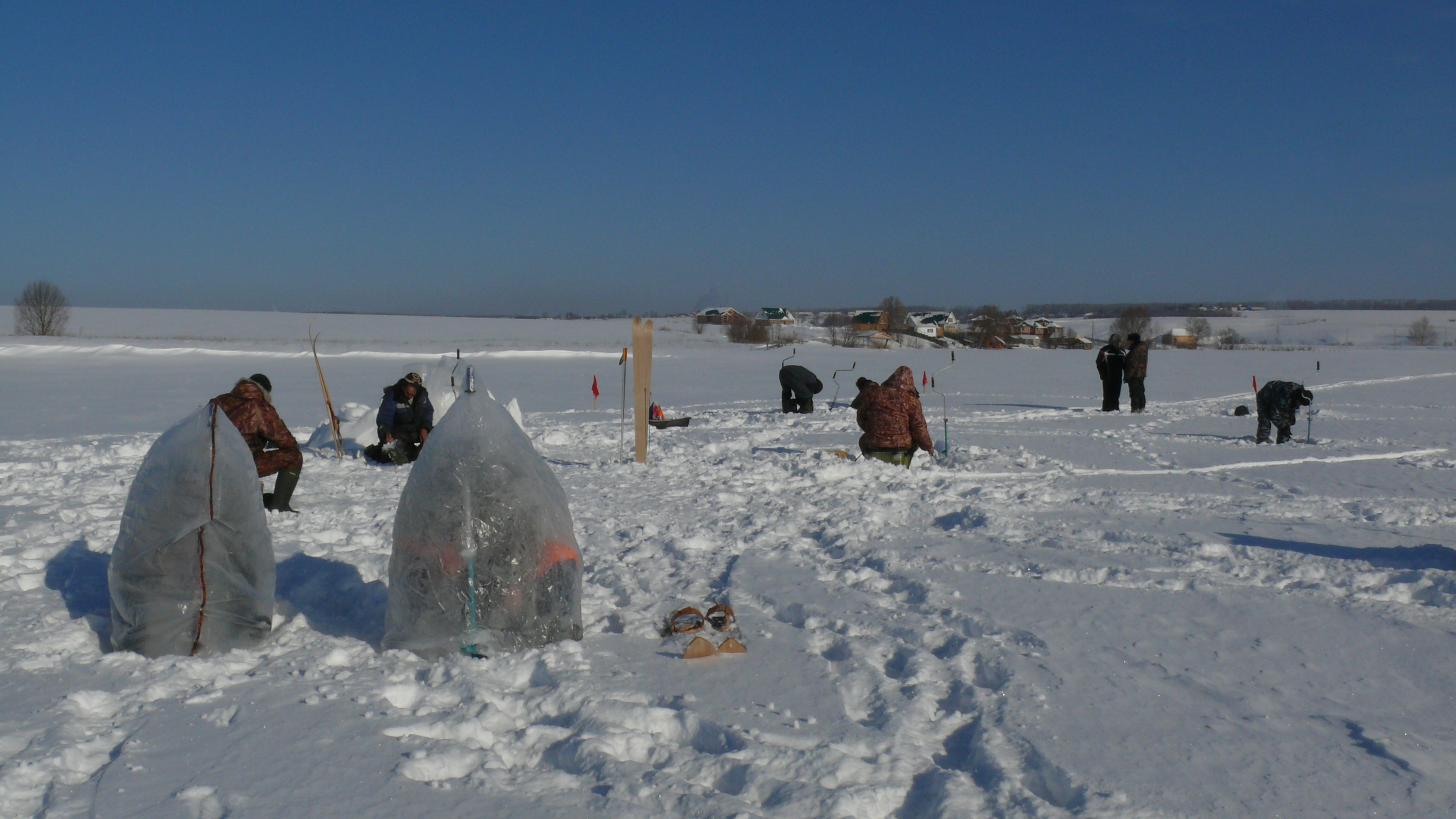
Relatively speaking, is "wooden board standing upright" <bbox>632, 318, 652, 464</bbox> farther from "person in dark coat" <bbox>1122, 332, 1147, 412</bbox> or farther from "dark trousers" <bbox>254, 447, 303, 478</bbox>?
"person in dark coat" <bbox>1122, 332, 1147, 412</bbox>

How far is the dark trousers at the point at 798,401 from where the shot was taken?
13.8 metres

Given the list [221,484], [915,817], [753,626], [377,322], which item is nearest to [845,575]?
[753,626]

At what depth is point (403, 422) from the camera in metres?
8.78

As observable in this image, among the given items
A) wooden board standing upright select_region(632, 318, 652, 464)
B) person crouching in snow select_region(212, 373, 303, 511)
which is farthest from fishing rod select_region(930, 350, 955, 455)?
person crouching in snow select_region(212, 373, 303, 511)

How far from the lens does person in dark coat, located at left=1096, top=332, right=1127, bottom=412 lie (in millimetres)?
13766

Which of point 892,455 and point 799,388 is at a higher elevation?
point 799,388

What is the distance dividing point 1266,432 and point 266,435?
33.4ft

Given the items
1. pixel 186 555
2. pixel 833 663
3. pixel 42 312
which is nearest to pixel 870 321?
pixel 42 312

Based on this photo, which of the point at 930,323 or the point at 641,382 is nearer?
the point at 641,382

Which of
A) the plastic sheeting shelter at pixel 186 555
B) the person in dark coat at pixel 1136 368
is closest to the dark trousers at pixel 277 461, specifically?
the plastic sheeting shelter at pixel 186 555

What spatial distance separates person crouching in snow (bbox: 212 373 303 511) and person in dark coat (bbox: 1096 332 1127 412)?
1143 centimetres

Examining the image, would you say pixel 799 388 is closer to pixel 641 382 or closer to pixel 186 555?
pixel 641 382

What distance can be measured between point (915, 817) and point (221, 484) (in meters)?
2.83

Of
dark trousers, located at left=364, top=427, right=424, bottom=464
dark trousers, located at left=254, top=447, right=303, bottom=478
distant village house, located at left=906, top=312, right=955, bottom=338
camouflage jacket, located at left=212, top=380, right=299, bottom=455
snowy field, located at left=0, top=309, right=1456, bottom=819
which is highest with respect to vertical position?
distant village house, located at left=906, top=312, right=955, bottom=338
